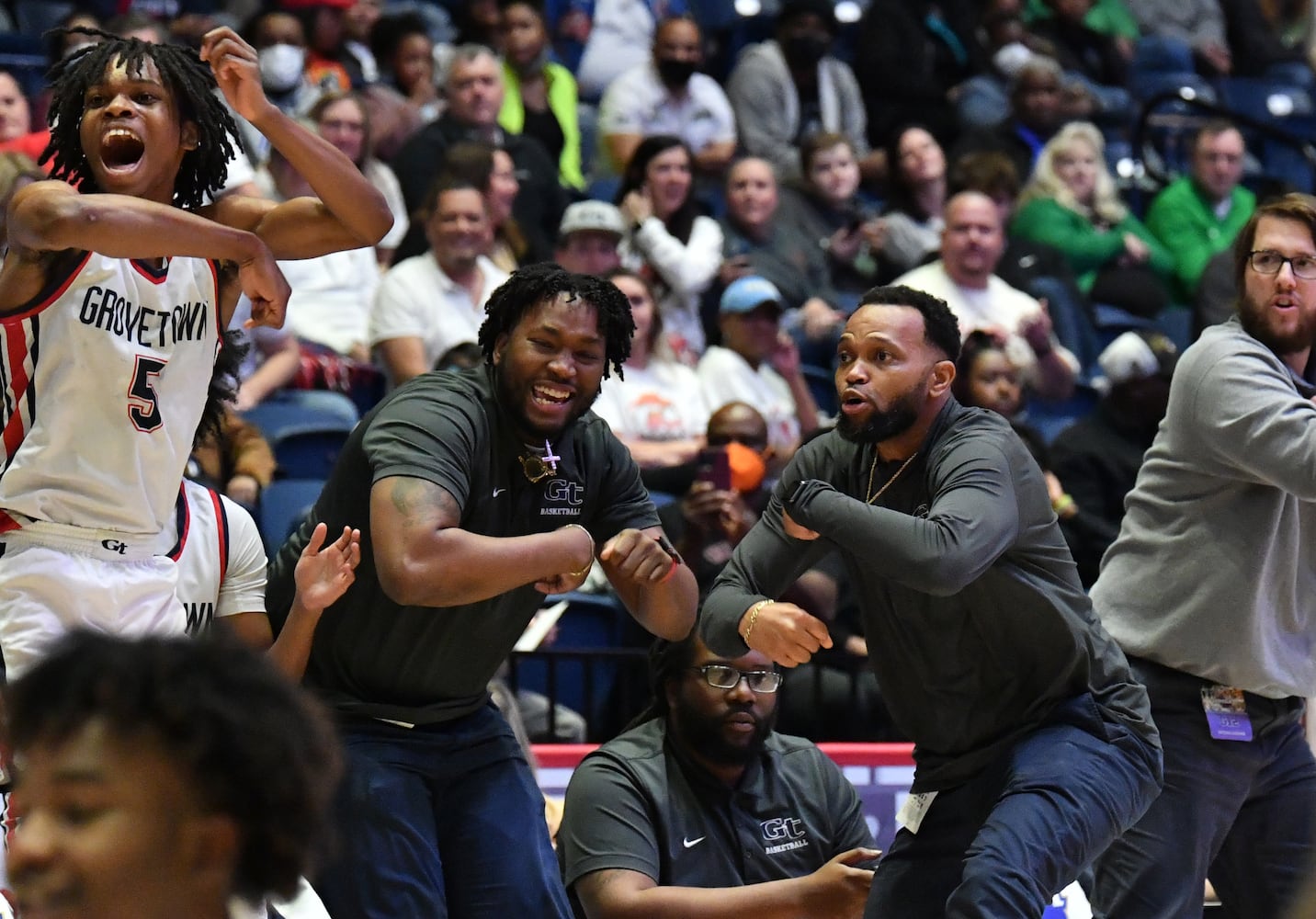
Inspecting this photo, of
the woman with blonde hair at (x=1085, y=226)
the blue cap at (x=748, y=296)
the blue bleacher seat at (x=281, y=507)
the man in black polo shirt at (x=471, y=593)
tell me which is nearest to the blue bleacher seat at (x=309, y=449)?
the blue bleacher seat at (x=281, y=507)

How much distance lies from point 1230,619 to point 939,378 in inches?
40.3

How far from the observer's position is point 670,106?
35.0 feet

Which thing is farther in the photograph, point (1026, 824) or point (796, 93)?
point (796, 93)

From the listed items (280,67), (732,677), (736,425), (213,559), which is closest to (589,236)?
(736,425)

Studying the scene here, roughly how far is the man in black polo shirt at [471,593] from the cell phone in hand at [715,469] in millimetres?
2331

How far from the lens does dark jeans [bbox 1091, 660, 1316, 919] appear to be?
16.1ft

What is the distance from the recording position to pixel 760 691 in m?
5.60

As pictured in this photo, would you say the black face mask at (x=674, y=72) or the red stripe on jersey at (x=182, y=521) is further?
the black face mask at (x=674, y=72)

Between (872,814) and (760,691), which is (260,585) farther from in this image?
(872,814)

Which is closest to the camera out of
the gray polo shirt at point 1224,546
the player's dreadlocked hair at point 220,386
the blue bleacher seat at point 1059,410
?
the player's dreadlocked hair at point 220,386

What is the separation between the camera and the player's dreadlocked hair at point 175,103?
14.3ft

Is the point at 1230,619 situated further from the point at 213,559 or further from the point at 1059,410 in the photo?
the point at 1059,410

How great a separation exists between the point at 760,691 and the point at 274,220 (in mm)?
2036

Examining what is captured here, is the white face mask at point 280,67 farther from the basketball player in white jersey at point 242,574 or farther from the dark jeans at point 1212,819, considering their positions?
the dark jeans at point 1212,819
